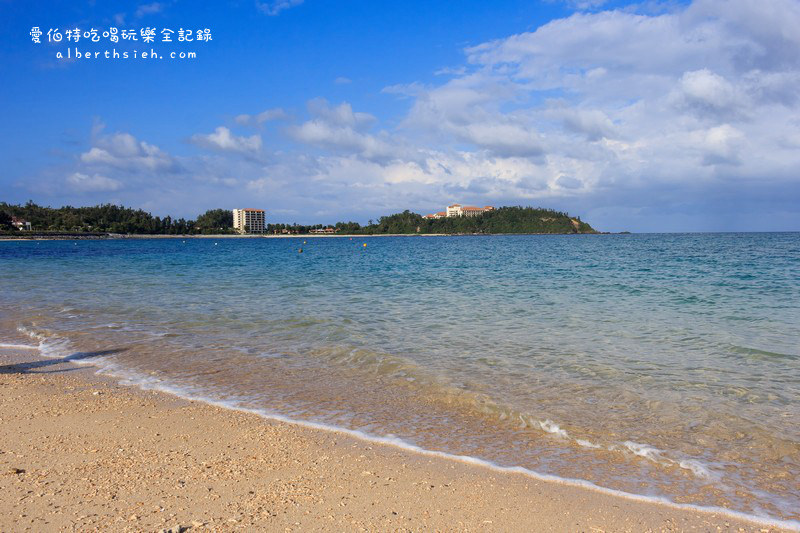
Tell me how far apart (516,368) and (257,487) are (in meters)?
5.99

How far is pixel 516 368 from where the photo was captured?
9.69 meters

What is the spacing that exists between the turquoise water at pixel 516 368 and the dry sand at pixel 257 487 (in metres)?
0.55

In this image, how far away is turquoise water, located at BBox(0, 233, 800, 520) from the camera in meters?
5.91

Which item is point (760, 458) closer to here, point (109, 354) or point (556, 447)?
point (556, 447)

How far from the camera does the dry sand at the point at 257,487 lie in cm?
425

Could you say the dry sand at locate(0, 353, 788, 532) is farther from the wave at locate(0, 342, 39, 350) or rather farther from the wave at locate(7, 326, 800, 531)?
the wave at locate(0, 342, 39, 350)

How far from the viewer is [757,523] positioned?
4441 millimetres

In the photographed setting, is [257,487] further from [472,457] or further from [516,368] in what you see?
[516,368]

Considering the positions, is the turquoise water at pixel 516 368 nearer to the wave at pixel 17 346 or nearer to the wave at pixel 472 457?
the wave at pixel 472 457

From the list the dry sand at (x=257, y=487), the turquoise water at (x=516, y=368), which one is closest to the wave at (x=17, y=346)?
the turquoise water at (x=516, y=368)

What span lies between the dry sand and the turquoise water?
1.82 feet

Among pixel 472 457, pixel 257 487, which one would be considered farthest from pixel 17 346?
pixel 472 457

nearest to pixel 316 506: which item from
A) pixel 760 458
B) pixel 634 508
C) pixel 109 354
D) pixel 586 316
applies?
pixel 634 508

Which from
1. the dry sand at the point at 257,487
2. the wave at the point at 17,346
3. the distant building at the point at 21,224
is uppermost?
the distant building at the point at 21,224
